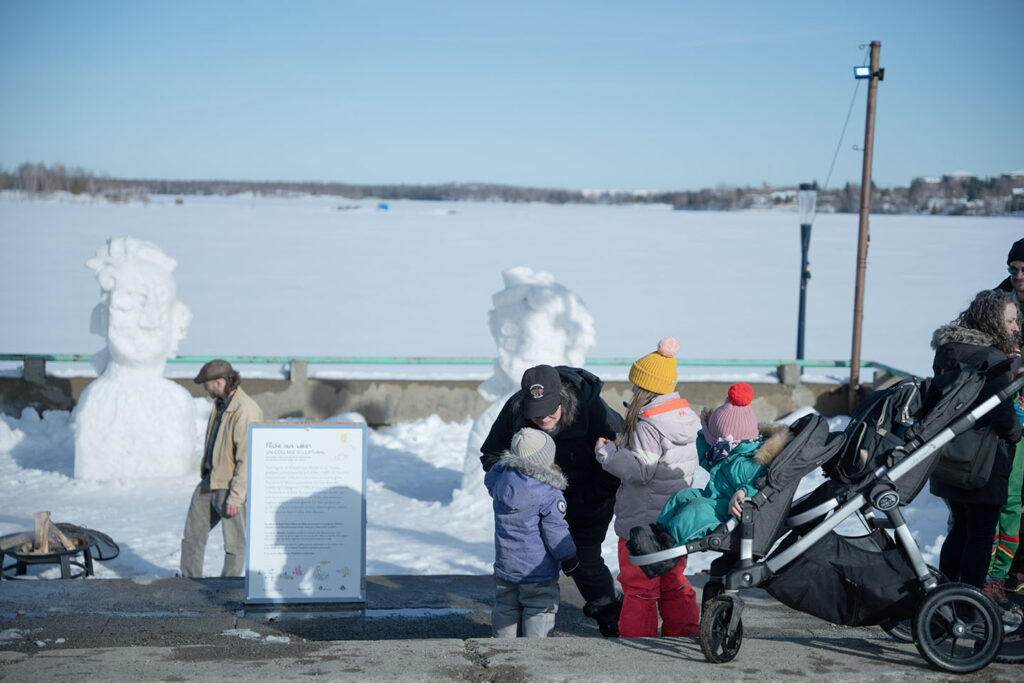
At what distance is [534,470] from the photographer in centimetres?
454

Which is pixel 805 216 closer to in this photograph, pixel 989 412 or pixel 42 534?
pixel 989 412

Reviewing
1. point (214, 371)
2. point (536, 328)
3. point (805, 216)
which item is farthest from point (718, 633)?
point (805, 216)

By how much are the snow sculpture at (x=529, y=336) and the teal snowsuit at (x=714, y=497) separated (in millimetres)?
4749

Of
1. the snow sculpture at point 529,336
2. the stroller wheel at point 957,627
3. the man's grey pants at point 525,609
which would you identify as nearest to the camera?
the stroller wheel at point 957,627

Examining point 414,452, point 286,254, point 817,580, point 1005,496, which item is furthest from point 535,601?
point 286,254

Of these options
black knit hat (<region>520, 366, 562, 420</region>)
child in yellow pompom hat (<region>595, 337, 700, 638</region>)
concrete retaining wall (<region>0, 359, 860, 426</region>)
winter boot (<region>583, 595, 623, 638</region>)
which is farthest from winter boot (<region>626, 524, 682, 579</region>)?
concrete retaining wall (<region>0, 359, 860, 426</region>)

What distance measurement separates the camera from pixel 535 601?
187 inches

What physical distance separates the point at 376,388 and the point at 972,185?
685 cm

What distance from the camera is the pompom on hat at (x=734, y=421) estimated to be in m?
4.62

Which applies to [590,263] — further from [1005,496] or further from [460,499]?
[1005,496]

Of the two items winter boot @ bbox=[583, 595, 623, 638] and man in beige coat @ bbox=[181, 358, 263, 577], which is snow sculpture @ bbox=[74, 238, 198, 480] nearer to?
man in beige coat @ bbox=[181, 358, 263, 577]

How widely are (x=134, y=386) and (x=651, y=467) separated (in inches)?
260

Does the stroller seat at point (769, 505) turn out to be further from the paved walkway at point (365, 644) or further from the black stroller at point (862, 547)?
the paved walkway at point (365, 644)

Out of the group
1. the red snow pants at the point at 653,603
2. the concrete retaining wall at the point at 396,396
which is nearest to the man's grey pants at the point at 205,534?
the red snow pants at the point at 653,603
